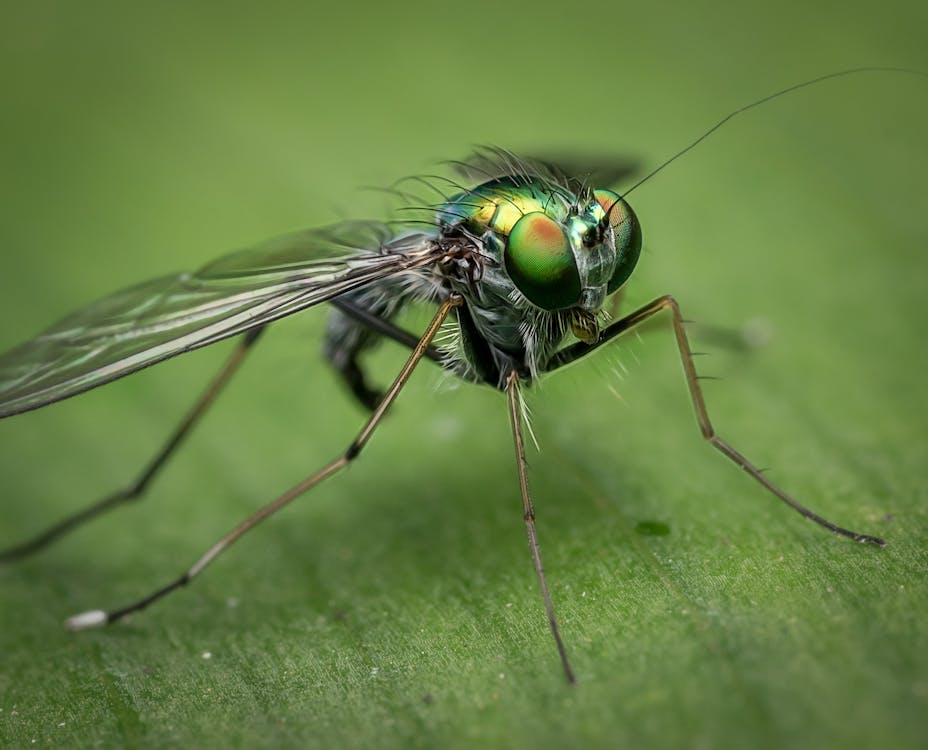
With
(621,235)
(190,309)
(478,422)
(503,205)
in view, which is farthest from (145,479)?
(621,235)

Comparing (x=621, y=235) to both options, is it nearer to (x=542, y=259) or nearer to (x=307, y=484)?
(x=542, y=259)

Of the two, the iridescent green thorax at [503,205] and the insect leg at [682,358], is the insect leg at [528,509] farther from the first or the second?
the iridescent green thorax at [503,205]

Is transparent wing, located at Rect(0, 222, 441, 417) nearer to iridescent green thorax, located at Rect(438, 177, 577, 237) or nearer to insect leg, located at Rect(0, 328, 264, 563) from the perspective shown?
iridescent green thorax, located at Rect(438, 177, 577, 237)

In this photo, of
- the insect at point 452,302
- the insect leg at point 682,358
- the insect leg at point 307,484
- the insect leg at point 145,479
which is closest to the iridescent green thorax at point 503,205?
the insect at point 452,302

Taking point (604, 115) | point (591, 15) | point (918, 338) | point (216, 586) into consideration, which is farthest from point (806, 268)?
point (216, 586)

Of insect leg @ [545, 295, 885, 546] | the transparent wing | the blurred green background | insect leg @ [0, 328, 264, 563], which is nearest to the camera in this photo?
the blurred green background

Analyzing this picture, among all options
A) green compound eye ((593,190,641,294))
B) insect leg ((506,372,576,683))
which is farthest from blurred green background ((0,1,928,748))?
green compound eye ((593,190,641,294))

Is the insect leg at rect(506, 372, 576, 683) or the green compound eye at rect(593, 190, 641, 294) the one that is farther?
the green compound eye at rect(593, 190, 641, 294)
